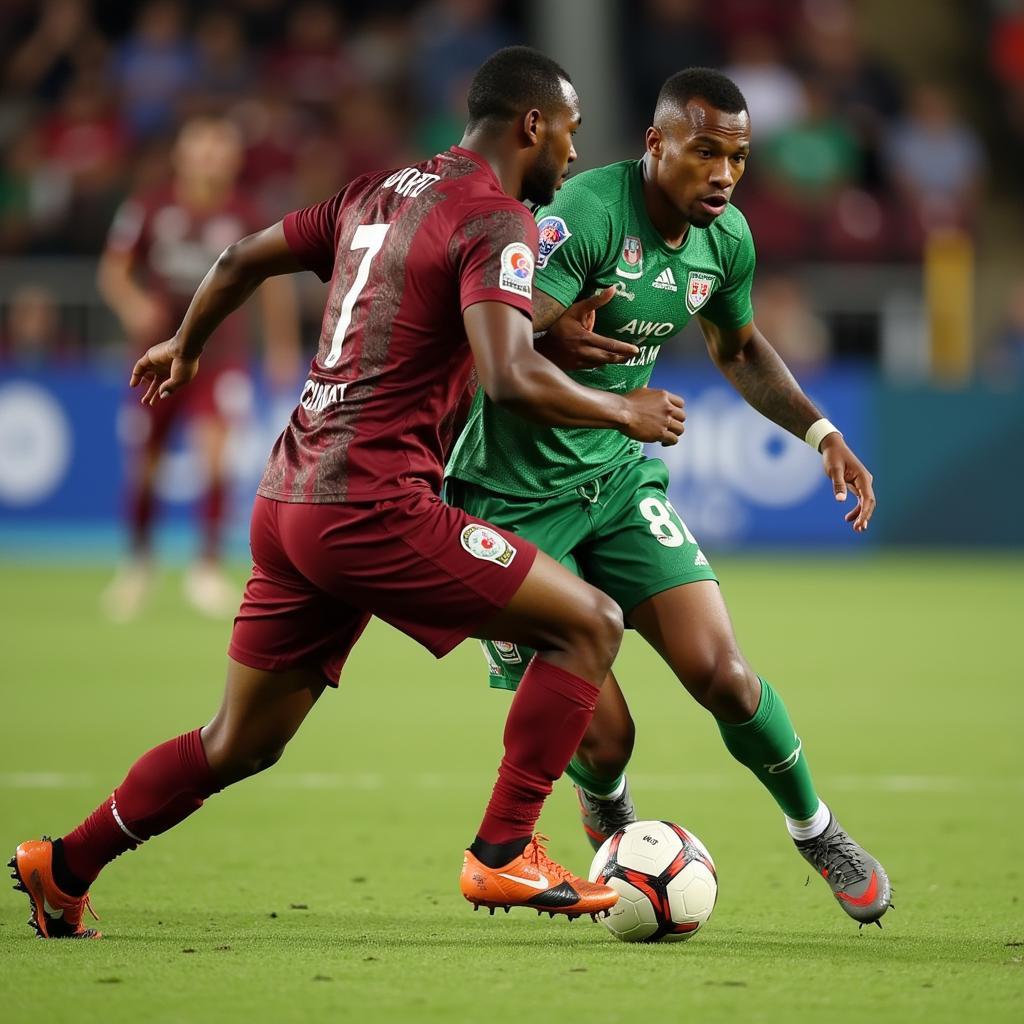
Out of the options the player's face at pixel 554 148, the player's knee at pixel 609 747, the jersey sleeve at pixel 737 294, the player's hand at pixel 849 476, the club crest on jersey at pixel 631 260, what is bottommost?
the player's knee at pixel 609 747

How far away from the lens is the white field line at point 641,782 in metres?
6.65

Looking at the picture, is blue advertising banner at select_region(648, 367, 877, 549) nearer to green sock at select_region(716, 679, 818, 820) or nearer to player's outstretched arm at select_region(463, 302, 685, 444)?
green sock at select_region(716, 679, 818, 820)

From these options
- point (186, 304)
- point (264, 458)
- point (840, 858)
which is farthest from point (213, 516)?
point (840, 858)

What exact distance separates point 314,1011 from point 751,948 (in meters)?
1.21

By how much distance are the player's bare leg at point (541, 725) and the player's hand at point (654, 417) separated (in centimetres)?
41

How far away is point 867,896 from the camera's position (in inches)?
182

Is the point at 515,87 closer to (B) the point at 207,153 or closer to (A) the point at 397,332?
(A) the point at 397,332

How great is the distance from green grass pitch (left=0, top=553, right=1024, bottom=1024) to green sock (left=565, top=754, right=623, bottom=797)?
1.34 ft

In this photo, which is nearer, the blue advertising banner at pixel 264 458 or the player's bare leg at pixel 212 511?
the player's bare leg at pixel 212 511

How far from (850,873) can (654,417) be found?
1.38 m

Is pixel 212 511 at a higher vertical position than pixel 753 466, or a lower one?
higher

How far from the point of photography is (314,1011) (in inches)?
144

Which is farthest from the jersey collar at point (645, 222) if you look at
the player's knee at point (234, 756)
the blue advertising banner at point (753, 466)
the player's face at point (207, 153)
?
the blue advertising banner at point (753, 466)

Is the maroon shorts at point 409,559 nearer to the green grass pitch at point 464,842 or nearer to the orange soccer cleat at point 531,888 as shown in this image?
the orange soccer cleat at point 531,888
